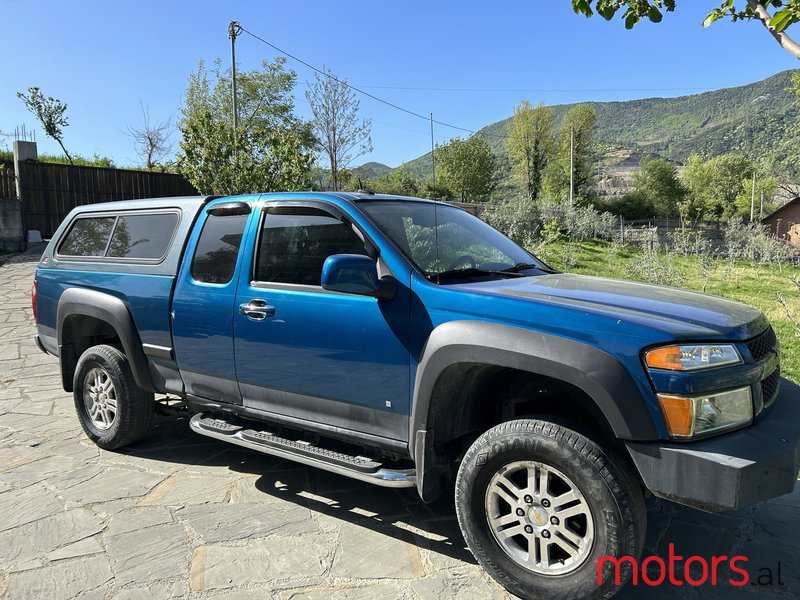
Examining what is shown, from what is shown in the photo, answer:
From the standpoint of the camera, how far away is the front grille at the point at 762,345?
2340 millimetres

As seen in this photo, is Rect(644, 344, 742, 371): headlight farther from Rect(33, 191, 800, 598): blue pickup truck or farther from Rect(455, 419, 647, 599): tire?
Rect(455, 419, 647, 599): tire

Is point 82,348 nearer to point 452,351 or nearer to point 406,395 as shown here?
point 406,395

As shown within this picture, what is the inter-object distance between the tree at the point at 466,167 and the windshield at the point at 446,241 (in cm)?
4932

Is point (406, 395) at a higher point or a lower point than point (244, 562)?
higher

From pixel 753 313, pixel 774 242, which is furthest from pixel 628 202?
pixel 753 313

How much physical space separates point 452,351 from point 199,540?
181cm

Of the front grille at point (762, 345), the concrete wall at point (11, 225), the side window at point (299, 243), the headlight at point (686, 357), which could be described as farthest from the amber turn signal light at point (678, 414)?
the concrete wall at point (11, 225)

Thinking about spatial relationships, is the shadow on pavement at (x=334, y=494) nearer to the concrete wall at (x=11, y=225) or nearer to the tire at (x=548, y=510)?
the tire at (x=548, y=510)

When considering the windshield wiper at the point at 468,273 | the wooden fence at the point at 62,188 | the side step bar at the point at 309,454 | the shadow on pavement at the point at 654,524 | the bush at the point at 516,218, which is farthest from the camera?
the bush at the point at 516,218

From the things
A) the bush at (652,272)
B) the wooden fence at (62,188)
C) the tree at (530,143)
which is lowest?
the bush at (652,272)

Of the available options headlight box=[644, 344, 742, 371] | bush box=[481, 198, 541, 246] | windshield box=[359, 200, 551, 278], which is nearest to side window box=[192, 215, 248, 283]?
windshield box=[359, 200, 551, 278]

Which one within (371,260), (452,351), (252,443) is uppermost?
(371,260)

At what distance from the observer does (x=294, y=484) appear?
12.2 ft

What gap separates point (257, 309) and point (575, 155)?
197ft
